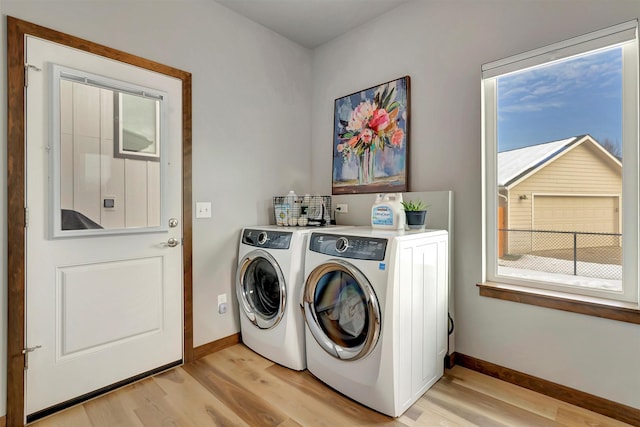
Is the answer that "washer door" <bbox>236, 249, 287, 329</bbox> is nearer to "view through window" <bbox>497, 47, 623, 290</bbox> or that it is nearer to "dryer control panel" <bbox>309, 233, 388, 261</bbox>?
"dryer control panel" <bbox>309, 233, 388, 261</bbox>

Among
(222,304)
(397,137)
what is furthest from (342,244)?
(222,304)

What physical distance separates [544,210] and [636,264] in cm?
49

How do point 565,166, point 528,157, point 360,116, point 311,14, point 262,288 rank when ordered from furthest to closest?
1. point 360,116
2. point 311,14
3. point 262,288
4. point 528,157
5. point 565,166

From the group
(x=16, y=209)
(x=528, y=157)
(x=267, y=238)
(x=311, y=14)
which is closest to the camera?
(x=16, y=209)

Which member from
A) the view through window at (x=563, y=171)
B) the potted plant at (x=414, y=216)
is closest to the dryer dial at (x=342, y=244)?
the potted plant at (x=414, y=216)

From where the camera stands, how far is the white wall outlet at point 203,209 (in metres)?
2.26

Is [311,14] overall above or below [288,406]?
above

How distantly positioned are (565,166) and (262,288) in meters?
2.11

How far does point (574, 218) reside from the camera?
1.79 metres

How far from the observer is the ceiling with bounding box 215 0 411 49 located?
237cm

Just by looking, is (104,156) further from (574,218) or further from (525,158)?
(574,218)

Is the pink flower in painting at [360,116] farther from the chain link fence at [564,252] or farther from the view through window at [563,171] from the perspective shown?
the chain link fence at [564,252]

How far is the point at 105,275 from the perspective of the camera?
1.84 metres

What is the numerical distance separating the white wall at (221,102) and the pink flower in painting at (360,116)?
0.57 m
